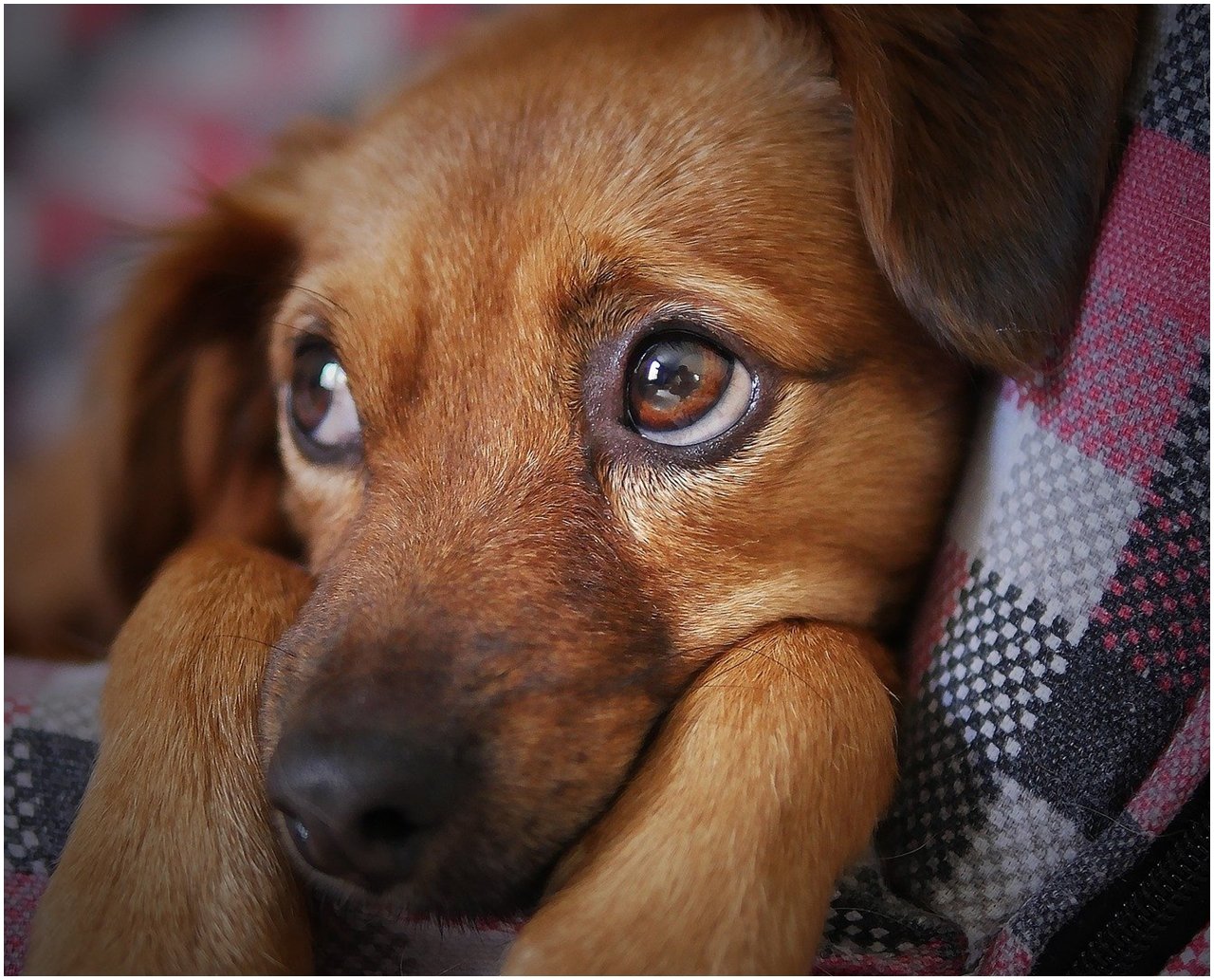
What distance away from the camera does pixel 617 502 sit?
1.10 meters

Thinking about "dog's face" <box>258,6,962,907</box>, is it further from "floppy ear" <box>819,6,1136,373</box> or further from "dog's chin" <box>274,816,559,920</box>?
"floppy ear" <box>819,6,1136,373</box>

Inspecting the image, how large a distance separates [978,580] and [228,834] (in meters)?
0.91

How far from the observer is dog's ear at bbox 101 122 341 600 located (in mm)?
1607

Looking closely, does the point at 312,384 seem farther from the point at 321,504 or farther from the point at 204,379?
the point at 204,379

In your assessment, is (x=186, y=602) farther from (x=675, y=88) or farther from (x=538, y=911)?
(x=675, y=88)

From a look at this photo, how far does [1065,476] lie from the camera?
100 centimetres

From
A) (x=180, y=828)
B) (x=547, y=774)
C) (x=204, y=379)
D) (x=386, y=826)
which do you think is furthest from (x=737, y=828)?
(x=204, y=379)

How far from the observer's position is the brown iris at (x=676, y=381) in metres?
1.08

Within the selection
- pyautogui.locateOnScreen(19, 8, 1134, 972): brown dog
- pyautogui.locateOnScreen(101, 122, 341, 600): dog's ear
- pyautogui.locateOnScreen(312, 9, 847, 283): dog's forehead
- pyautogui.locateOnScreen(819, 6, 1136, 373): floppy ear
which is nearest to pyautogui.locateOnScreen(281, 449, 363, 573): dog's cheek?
pyautogui.locateOnScreen(19, 8, 1134, 972): brown dog

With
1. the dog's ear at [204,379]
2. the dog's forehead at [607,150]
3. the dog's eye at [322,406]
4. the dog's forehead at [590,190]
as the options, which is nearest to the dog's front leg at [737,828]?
the dog's forehead at [590,190]

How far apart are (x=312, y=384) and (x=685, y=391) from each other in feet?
2.05

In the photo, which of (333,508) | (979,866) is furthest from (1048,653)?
(333,508)

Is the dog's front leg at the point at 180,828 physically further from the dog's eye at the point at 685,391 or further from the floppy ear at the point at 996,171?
the floppy ear at the point at 996,171

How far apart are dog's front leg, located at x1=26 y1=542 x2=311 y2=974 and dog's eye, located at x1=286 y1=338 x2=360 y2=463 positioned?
0.29m
